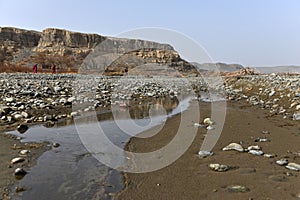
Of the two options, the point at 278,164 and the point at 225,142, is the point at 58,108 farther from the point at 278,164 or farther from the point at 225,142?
the point at 278,164

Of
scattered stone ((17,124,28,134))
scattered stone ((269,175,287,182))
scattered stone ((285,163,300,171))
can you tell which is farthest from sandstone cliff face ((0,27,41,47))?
scattered stone ((269,175,287,182))

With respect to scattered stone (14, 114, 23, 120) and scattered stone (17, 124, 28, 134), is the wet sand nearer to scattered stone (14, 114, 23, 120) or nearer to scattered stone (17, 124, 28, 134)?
scattered stone (17, 124, 28, 134)

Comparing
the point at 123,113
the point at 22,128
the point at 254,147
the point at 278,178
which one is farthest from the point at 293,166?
the point at 123,113

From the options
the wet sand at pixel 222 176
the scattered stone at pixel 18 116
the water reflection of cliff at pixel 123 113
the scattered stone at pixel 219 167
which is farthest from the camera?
the water reflection of cliff at pixel 123 113

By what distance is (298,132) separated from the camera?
240 inches

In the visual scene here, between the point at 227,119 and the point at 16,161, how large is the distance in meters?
5.84

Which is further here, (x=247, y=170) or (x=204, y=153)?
(x=204, y=153)

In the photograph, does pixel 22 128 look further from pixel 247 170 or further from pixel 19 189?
pixel 247 170

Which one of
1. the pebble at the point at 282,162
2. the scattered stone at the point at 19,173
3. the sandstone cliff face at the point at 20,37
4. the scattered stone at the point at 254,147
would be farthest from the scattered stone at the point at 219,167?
the sandstone cliff face at the point at 20,37

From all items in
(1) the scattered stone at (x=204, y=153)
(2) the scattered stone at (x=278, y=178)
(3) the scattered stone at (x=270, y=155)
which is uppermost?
(3) the scattered stone at (x=270, y=155)

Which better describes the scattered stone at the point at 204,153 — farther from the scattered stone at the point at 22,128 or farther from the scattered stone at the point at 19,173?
the scattered stone at the point at 22,128

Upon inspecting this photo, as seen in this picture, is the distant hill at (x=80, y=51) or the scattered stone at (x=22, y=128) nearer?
the scattered stone at (x=22, y=128)

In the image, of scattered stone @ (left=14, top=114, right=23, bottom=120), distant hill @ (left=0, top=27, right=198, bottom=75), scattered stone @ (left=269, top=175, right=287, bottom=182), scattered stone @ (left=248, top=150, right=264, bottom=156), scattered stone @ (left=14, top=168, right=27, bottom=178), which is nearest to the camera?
scattered stone @ (left=269, top=175, right=287, bottom=182)

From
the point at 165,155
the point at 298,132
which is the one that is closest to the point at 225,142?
the point at 165,155
